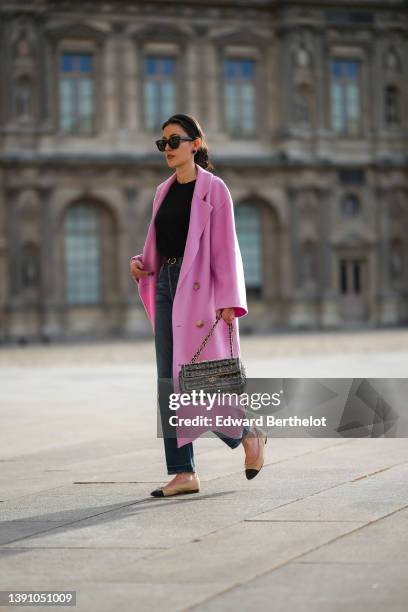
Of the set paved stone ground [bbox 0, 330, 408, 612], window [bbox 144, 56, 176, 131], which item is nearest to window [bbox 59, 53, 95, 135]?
window [bbox 144, 56, 176, 131]

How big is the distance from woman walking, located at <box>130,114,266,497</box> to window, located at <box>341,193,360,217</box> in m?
37.7

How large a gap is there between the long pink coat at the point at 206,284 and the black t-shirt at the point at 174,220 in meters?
0.12

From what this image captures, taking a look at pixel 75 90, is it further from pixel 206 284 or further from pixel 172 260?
pixel 206 284

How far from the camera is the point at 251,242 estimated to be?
145ft

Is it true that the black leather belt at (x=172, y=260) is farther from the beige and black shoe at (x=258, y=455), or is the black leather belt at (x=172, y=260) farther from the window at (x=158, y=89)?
the window at (x=158, y=89)

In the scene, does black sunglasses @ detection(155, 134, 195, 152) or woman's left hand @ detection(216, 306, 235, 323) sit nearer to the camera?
woman's left hand @ detection(216, 306, 235, 323)

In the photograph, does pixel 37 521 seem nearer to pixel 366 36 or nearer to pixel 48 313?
pixel 48 313

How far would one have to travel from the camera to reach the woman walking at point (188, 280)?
7.62 metres

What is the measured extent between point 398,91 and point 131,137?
9242mm

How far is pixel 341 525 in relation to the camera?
21.1 ft

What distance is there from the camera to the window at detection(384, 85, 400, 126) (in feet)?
150

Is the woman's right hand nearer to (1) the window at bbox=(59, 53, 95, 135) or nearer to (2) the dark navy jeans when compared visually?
(2) the dark navy jeans

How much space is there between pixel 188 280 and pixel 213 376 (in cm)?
60

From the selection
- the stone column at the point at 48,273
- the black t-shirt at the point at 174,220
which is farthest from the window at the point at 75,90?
the black t-shirt at the point at 174,220
